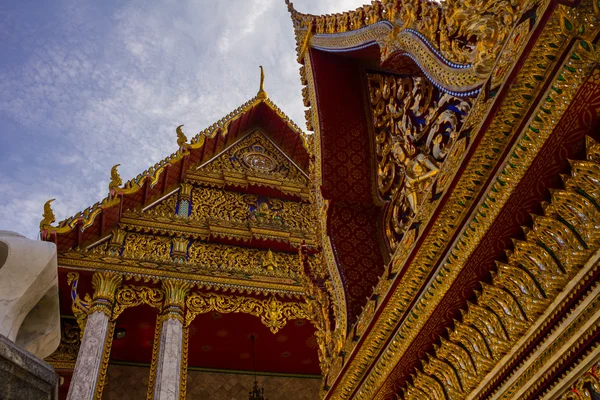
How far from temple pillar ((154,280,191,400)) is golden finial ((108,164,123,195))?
5.46 ft

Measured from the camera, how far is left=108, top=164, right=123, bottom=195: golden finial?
7.68 meters

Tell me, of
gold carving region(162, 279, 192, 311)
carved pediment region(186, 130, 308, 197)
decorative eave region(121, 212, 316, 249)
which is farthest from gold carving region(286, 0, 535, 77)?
carved pediment region(186, 130, 308, 197)

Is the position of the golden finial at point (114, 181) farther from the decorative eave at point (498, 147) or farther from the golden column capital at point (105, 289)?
the decorative eave at point (498, 147)

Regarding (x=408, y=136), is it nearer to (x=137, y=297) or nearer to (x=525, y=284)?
(x=525, y=284)

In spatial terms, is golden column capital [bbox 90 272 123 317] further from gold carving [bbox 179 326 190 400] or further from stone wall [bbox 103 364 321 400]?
stone wall [bbox 103 364 321 400]

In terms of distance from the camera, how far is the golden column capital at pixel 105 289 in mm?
6602

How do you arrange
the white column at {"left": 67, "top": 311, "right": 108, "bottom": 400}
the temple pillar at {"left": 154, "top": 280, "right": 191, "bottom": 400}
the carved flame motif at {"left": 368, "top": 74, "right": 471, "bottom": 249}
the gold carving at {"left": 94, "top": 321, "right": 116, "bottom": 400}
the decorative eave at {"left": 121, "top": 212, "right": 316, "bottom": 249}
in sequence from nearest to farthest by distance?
the carved flame motif at {"left": 368, "top": 74, "right": 471, "bottom": 249} → the white column at {"left": 67, "top": 311, "right": 108, "bottom": 400} → the gold carving at {"left": 94, "top": 321, "right": 116, "bottom": 400} → the temple pillar at {"left": 154, "top": 280, "right": 191, "bottom": 400} → the decorative eave at {"left": 121, "top": 212, "right": 316, "bottom": 249}

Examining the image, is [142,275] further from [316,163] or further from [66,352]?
[316,163]

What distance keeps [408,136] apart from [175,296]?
505 cm

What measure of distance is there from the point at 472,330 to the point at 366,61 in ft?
6.68

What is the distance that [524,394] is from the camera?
1.74 m

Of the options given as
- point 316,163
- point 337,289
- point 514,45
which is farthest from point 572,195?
point 316,163

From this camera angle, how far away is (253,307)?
291 inches

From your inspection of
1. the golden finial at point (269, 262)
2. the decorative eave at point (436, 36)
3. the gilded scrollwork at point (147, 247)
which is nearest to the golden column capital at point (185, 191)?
the gilded scrollwork at point (147, 247)
